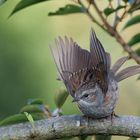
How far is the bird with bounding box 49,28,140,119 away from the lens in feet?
8.11

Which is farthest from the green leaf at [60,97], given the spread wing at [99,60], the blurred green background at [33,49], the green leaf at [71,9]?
the blurred green background at [33,49]

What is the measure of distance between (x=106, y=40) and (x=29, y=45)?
113 centimetres

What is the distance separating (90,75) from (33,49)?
16.3 feet

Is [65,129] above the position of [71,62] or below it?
below

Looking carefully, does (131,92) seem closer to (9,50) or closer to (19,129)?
(9,50)

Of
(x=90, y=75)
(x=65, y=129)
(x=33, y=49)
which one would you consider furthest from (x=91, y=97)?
(x=33, y=49)

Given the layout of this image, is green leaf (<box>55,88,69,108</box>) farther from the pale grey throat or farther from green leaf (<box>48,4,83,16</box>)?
green leaf (<box>48,4,83,16</box>)

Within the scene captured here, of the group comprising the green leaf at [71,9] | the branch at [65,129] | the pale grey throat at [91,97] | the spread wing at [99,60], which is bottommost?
the branch at [65,129]

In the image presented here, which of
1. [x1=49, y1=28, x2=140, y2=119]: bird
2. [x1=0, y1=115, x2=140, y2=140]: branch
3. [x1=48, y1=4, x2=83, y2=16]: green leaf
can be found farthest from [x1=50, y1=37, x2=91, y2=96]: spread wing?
[x1=48, y1=4, x2=83, y2=16]: green leaf

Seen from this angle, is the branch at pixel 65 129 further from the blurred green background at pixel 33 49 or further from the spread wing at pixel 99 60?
the blurred green background at pixel 33 49

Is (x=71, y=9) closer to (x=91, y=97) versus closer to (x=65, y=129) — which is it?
(x=91, y=97)

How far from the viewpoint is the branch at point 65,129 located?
233 centimetres

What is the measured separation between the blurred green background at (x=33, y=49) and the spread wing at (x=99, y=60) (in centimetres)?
388

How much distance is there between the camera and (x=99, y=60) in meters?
2.46
